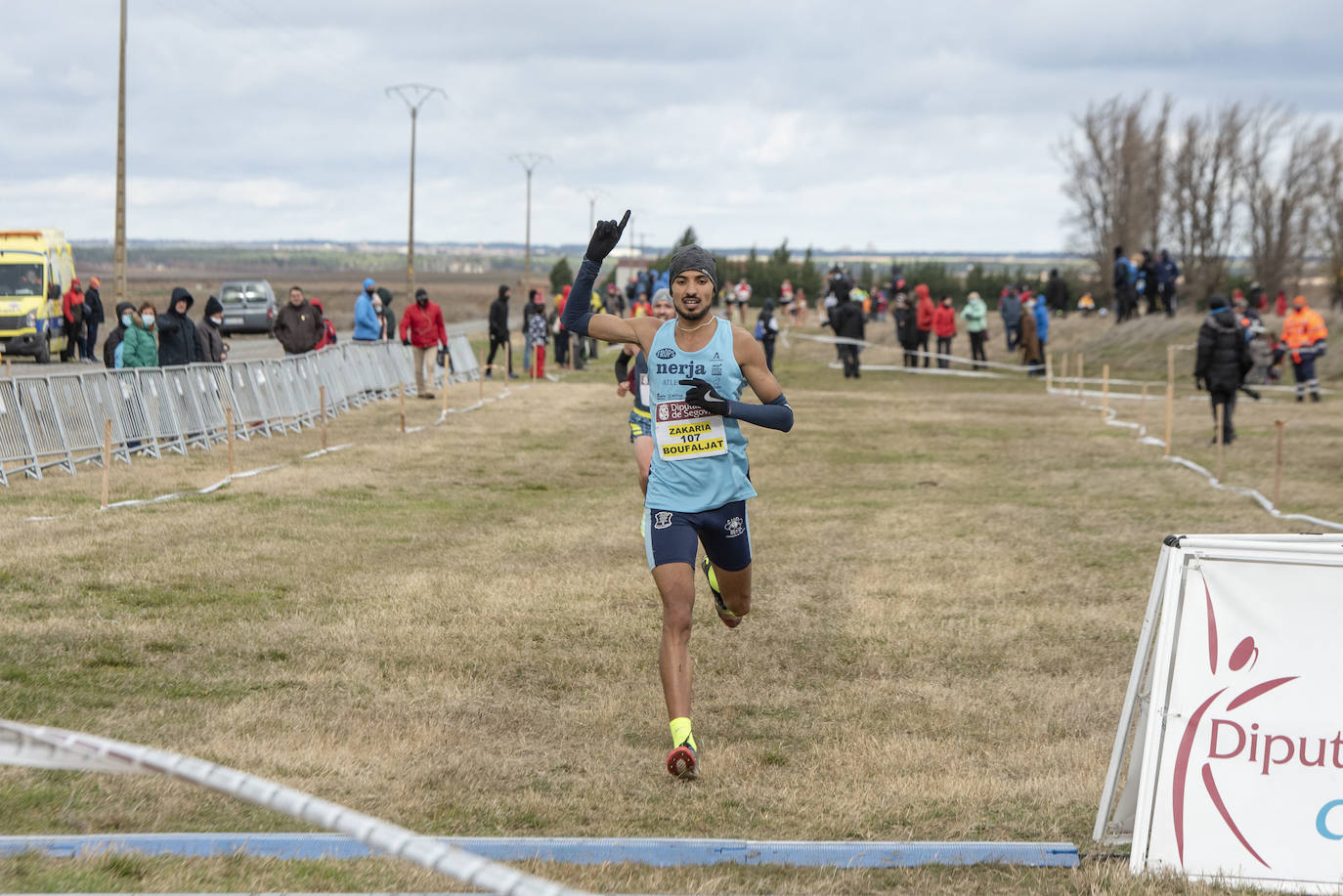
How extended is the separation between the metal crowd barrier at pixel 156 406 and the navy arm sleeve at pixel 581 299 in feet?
30.1

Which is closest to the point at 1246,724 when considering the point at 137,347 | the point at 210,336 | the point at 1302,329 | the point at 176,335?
the point at 137,347

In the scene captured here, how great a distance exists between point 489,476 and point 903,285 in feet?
93.1

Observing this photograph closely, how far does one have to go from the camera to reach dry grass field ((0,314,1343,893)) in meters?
5.12

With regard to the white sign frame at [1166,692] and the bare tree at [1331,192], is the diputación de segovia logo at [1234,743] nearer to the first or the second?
the white sign frame at [1166,692]

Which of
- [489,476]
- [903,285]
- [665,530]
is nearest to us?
[665,530]

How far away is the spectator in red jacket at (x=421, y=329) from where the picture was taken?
25503mm

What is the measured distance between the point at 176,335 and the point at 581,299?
1329 centimetres

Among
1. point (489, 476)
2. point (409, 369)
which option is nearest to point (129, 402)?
point (489, 476)

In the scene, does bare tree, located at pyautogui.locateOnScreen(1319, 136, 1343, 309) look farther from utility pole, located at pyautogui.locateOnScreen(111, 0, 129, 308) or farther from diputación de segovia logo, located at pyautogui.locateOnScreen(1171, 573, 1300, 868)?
diputación de segovia logo, located at pyautogui.locateOnScreen(1171, 573, 1300, 868)

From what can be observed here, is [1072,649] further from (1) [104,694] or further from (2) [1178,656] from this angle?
(1) [104,694]

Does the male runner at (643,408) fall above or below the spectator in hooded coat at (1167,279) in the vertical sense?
below

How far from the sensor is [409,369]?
2962 cm

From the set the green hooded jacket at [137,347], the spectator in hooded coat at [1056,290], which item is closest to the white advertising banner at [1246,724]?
the green hooded jacket at [137,347]

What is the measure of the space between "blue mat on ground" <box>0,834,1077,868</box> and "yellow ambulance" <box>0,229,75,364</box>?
102 ft
